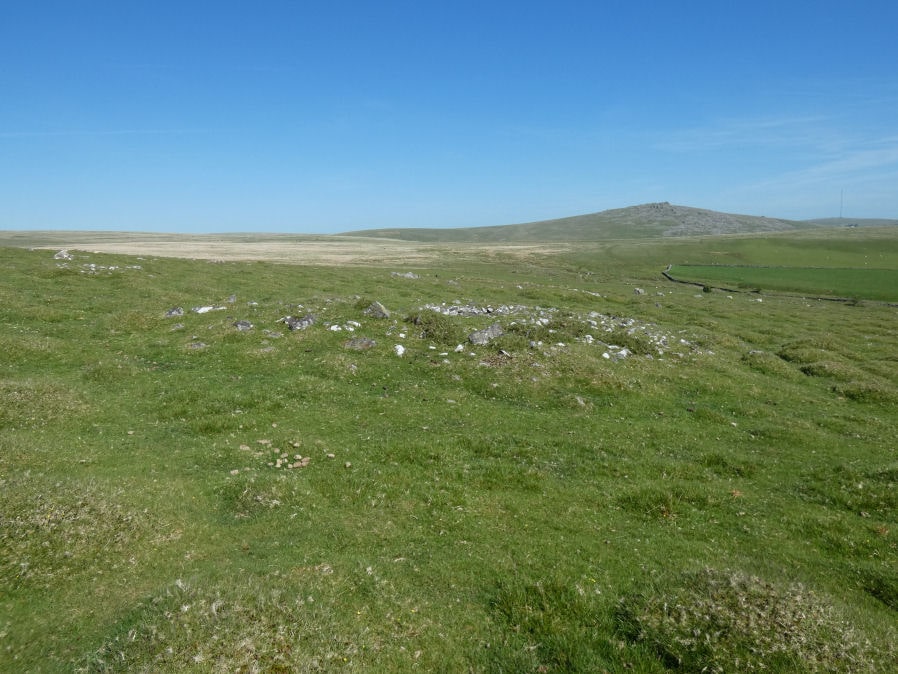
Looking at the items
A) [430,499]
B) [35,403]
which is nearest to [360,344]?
[35,403]

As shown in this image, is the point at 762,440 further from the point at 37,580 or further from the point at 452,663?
the point at 37,580

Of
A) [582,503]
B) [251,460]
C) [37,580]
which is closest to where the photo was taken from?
[37,580]

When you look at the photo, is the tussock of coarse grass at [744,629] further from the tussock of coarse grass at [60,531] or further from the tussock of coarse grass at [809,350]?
the tussock of coarse grass at [809,350]

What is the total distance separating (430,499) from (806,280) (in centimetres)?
10645

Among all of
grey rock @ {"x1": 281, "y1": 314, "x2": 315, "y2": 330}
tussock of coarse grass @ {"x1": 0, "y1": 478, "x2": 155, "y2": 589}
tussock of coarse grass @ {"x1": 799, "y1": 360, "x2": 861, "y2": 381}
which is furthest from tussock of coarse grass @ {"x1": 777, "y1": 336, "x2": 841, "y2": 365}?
tussock of coarse grass @ {"x1": 0, "y1": 478, "x2": 155, "y2": 589}

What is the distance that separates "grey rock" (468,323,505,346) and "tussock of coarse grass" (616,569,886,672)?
19.4m

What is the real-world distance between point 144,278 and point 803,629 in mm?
56071

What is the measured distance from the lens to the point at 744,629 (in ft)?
27.1

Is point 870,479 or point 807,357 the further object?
point 807,357

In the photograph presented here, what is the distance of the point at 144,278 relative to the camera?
4938cm

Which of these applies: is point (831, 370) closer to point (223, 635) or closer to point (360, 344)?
point (360, 344)

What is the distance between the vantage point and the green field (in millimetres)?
79750

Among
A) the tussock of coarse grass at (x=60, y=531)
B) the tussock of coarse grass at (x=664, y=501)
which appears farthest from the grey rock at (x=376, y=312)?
the tussock of coarse grass at (x=60, y=531)

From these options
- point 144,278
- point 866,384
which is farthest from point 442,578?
point 144,278
